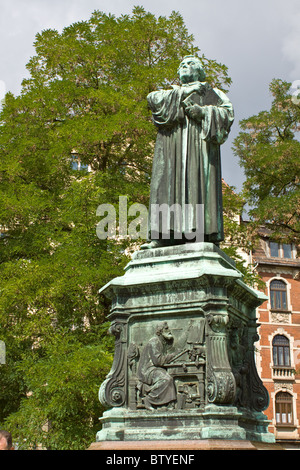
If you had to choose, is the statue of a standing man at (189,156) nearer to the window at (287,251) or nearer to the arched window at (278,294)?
the arched window at (278,294)

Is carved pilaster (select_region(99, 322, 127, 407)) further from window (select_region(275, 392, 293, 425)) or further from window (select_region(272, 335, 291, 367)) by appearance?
window (select_region(272, 335, 291, 367))

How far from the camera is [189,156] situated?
715 centimetres

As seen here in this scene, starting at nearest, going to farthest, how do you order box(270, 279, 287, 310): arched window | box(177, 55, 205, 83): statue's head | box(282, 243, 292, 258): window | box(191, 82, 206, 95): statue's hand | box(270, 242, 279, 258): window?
box(191, 82, 206, 95): statue's hand → box(177, 55, 205, 83): statue's head → box(270, 279, 287, 310): arched window → box(270, 242, 279, 258): window → box(282, 243, 292, 258): window

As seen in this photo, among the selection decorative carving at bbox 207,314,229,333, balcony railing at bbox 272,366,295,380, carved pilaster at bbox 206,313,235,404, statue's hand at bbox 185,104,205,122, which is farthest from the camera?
balcony railing at bbox 272,366,295,380

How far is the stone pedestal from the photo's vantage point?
5.74 metres

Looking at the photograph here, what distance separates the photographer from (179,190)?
23.4 ft

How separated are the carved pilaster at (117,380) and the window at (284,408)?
2842cm

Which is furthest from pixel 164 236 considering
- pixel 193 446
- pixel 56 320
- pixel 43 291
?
pixel 56 320

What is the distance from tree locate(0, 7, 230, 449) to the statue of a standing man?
20.7 ft

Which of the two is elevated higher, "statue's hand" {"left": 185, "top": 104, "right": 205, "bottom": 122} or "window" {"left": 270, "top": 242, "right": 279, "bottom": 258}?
"window" {"left": 270, "top": 242, "right": 279, "bottom": 258}

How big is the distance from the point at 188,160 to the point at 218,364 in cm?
245

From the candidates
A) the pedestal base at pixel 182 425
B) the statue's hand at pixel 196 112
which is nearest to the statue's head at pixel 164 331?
the pedestal base at pixel 182 425

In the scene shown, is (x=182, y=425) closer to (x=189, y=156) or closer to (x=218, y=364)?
(x=218, y=364)

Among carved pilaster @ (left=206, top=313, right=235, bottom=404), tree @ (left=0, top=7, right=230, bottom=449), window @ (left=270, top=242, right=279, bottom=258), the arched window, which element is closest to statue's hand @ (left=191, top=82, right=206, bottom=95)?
carved pilaster @ (left=206, top=313, right=235, bottom=404)
